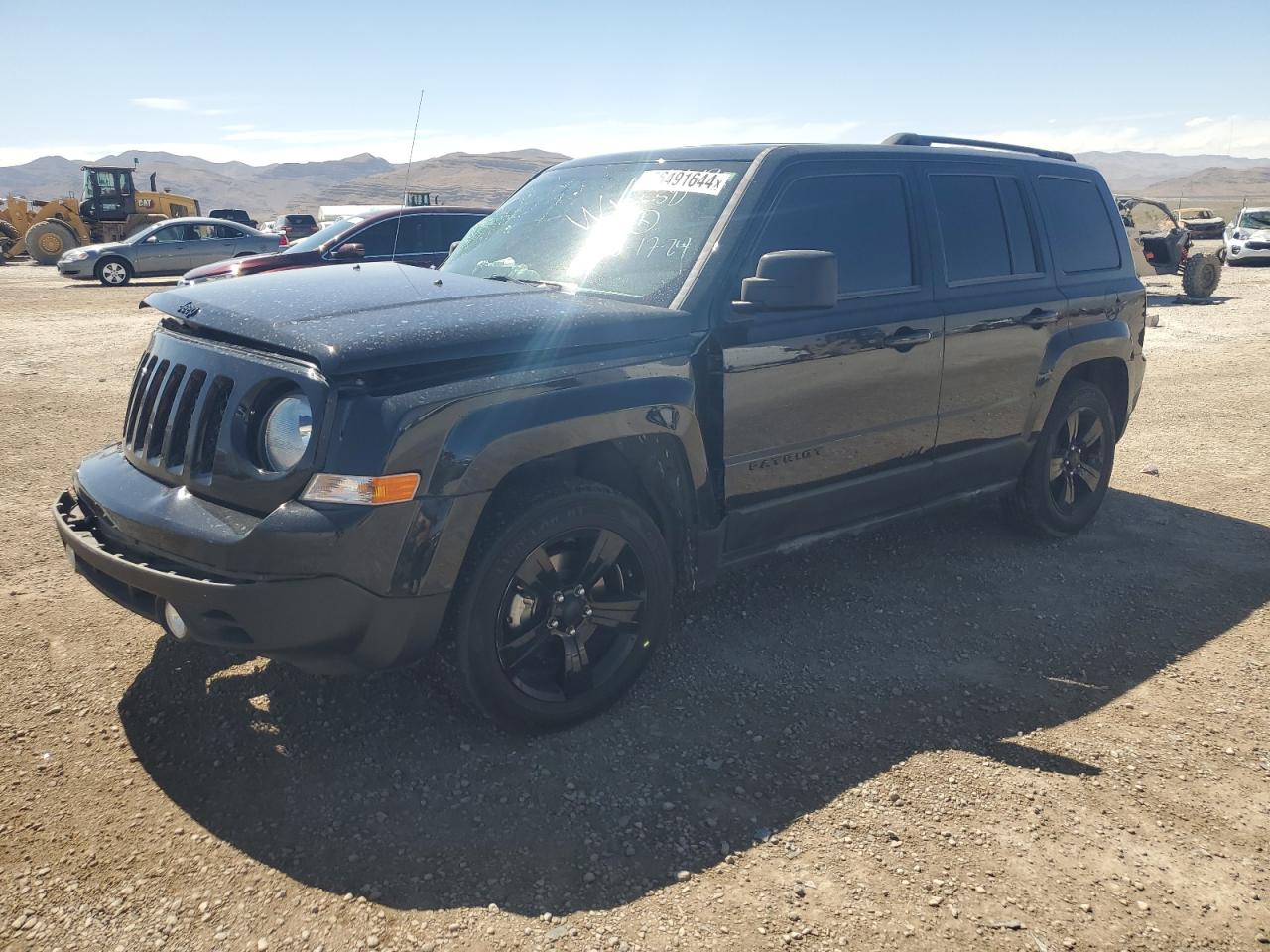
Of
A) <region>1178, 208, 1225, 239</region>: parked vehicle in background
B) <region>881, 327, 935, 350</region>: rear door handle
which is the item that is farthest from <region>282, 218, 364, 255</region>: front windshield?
<region>1178, 208, 1225, 239</region>: parked vehicle in background

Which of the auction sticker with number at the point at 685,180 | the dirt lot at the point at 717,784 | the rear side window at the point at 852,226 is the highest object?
the auction sticker with number at the point at 685,180

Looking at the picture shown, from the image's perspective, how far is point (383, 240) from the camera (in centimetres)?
1289

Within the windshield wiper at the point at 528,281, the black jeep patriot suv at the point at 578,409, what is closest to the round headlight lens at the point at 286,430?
the black jeep patriot suv at the point at 578,409

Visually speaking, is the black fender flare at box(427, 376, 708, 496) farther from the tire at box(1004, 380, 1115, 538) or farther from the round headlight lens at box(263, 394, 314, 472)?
the tire at box(1004, 380, 1115, 538)

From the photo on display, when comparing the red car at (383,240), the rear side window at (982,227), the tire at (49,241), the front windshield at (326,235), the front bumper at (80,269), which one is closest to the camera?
the rear side window at (982,227)

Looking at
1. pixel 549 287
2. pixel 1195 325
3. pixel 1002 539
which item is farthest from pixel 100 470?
pixel 1195 325

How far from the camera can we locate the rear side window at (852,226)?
384 cm

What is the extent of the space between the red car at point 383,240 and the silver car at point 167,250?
9.44 metres

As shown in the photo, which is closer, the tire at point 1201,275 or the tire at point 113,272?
the tire at point 1201,275

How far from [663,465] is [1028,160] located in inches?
117

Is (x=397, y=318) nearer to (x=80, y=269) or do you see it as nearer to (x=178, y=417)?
(x=178, y=417)

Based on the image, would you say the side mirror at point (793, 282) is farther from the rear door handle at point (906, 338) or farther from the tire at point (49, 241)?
the tire at point (49, 241)

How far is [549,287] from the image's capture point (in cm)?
380

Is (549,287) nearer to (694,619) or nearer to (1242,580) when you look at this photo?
(694,619)
